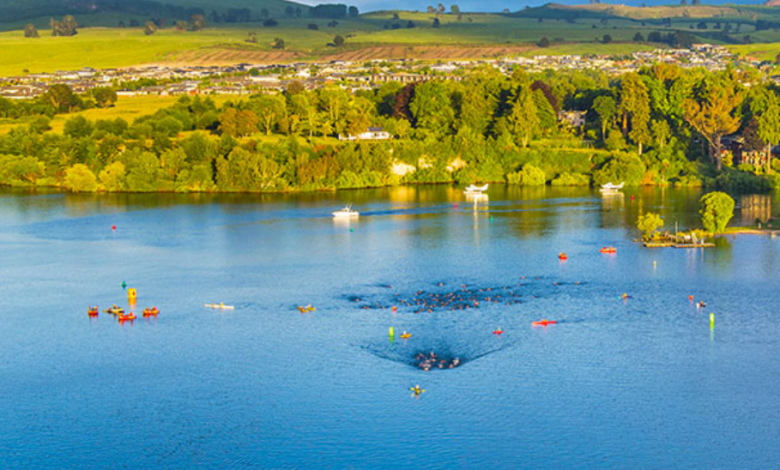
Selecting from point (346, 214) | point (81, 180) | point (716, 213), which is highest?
point (81, 180)

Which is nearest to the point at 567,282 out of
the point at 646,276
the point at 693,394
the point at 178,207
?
the point at 646,276

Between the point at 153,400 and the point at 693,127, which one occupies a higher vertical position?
the point at 693,127

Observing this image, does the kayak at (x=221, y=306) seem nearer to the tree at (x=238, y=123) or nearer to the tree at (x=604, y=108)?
the tree at (x=238, y=123)

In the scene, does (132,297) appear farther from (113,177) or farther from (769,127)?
(769,127)

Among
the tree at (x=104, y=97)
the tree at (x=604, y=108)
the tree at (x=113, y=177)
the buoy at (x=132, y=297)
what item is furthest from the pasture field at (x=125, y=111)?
the buoy at (x=132, y=297)

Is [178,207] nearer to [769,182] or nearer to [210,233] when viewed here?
[210,233]

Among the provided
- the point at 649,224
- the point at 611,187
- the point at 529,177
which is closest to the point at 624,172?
the point at 611,187
